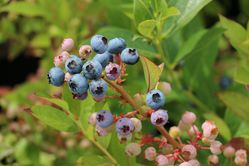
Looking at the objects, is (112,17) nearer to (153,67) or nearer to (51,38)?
(51,38)

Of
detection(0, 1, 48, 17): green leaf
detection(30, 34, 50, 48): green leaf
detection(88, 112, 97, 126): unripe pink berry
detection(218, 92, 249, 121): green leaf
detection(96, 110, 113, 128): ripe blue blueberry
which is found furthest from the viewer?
detection(30, 34, 50, 48): green leaf

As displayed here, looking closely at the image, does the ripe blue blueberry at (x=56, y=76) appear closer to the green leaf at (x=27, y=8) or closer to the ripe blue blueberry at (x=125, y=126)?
the ripe blue blueberry at (x=125, y=126)

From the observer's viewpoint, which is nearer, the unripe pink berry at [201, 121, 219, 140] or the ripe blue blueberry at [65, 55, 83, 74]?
the ripe blue blueberry at [65, 55, 83, 74]

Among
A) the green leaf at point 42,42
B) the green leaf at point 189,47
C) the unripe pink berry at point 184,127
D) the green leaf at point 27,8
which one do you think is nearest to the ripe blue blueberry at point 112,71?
the unripe pink berry at point 184,127

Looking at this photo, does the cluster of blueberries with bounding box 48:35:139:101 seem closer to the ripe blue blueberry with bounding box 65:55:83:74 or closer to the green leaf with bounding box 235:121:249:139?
the ripe blue blueberry with bounding box 65:55:83:74

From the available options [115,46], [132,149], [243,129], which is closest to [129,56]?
[115,46]

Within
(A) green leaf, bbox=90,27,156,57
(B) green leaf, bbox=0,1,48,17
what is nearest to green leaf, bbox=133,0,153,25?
(A) green leaf, bbox=90,27,156,57

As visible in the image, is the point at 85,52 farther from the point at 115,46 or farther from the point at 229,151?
the point at 229,151

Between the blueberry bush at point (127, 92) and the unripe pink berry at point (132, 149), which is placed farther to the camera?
the unripe pink berry at point (132, 149)
